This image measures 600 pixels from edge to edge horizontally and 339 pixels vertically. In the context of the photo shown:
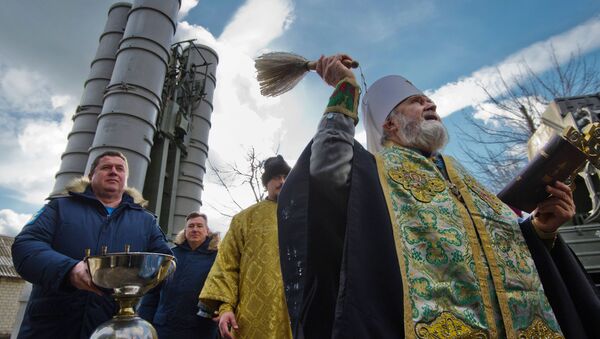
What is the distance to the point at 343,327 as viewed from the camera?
1101 mm

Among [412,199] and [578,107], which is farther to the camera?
[578,107]

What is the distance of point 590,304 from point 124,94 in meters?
7.53

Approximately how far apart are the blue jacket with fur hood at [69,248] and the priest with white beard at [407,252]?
121cm

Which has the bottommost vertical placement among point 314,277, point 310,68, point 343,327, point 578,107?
point 343,327

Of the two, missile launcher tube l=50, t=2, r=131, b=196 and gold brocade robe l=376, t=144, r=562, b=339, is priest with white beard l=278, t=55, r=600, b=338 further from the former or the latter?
missile launcher tube l=50, t=2, r=131, b=196

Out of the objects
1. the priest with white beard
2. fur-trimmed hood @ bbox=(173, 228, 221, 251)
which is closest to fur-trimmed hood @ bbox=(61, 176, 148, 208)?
fur-trimmed hood @ bbox=(173, 228, 221, 251)

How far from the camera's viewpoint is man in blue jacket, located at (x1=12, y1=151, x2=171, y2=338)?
1847 millimetres

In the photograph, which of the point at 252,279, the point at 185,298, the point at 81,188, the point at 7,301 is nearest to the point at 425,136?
the point at 252,279

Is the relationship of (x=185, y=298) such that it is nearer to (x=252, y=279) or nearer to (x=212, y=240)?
(x=212, y=240)

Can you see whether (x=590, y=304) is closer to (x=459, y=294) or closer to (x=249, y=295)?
(x=459, y=294)

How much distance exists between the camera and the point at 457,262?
129cm

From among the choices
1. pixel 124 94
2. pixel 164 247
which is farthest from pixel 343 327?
pixel 124 94

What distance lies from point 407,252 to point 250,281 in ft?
5.07

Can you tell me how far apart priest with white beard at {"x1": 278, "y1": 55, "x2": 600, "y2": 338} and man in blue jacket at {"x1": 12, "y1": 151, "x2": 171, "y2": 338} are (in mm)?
992
